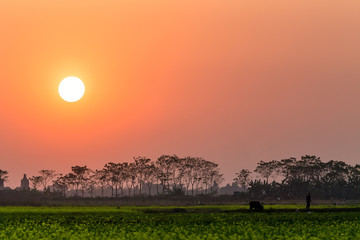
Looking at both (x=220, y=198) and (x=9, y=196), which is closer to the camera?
(x=220, y=198)

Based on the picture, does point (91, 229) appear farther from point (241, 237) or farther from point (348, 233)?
point (348, 233)

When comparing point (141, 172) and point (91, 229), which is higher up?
point (141, 172)

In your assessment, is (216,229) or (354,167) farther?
(354,167)

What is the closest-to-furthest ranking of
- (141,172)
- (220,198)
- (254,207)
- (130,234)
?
(130,234), (254,207), (220,198), (141,172)

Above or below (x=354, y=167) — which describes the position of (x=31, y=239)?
below

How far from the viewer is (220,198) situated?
13938 centimetres

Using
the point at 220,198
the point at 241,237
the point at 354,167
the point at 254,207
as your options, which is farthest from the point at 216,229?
the point at 354,167

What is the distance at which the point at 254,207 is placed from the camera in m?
64.6

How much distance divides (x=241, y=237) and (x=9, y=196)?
152 m

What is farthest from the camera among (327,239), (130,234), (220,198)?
(220,198)

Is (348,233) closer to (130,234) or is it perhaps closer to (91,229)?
(130,234)

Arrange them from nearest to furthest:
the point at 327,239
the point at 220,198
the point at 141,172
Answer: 1. the point at 327,239
2. the point at 220,198
3. the point at 141,172

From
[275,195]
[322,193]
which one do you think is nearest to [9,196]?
[275,195]

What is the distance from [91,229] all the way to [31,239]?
6976mm
